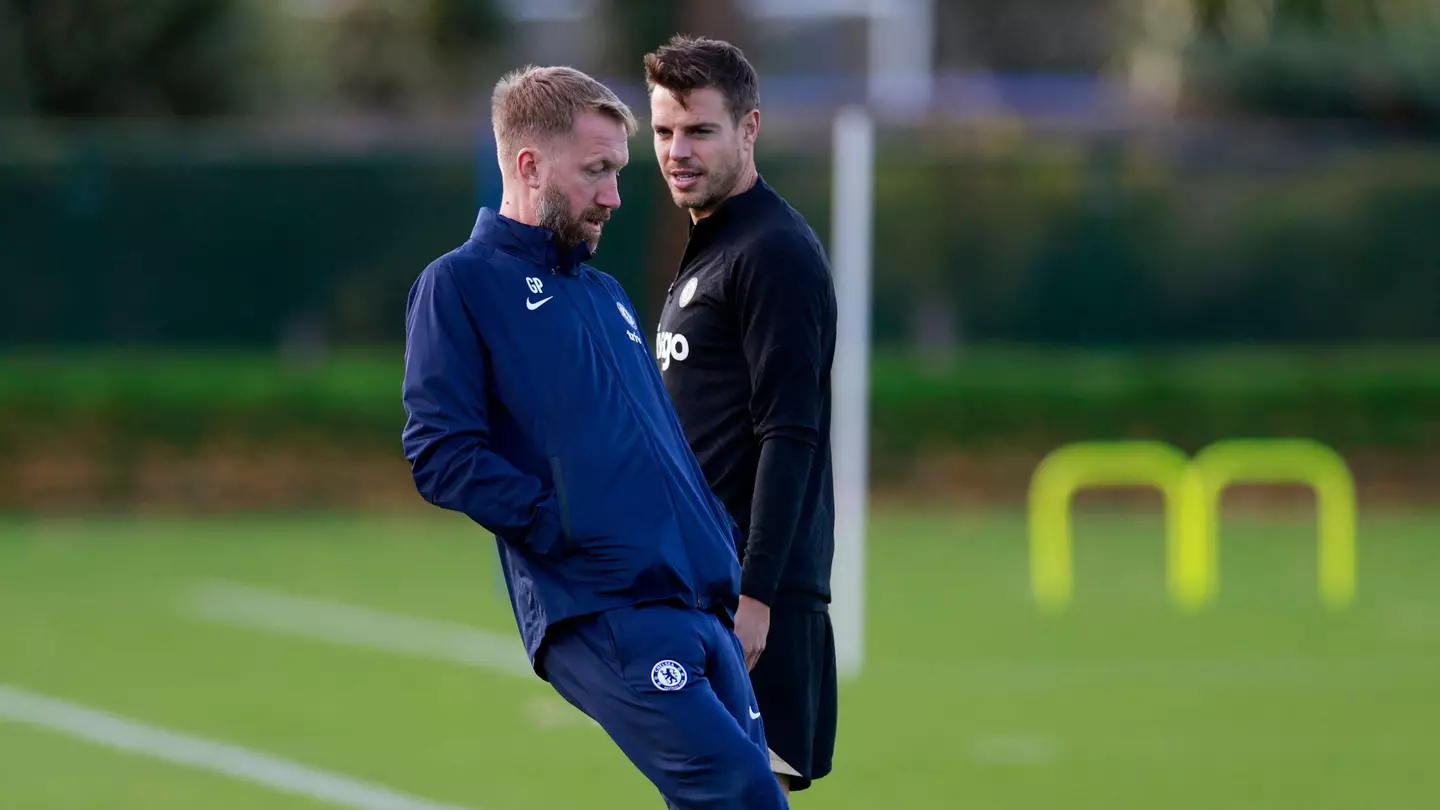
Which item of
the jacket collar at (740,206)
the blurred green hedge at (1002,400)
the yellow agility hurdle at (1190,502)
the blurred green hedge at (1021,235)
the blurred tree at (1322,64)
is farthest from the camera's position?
the blurred tree at (1322,64)

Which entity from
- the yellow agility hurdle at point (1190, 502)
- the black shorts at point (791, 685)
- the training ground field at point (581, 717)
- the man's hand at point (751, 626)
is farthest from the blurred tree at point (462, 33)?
the man's hand at point (751, 626)

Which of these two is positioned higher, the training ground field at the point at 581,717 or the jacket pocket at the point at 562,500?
the jacket pocket at the point at 562,500

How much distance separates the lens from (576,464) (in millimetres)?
4328

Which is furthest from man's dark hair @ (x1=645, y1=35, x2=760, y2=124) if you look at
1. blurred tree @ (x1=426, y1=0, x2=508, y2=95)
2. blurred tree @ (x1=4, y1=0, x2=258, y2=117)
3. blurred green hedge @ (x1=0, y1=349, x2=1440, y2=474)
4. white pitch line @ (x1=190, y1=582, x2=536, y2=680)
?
blurred tree @ (x1=426, y1=0, x2=508, y2=95)

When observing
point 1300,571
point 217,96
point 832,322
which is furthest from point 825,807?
Result: point 217,96

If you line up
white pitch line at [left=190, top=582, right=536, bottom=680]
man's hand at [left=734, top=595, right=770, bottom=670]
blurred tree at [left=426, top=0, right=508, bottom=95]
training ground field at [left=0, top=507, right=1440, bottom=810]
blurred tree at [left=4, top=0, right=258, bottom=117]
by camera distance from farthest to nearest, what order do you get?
1. blurred tree at [left=426, top=0, right=508, bottom=95]
2. blurred tree at [left=4, top=0, right=258, bottom=117]
3. white pitch line at [left=190, top=582, right=536, bottom=680]
4. training ground field at [left=0, top=507, right=1440, bottom=810]
5. man's hand at [left=734, top=595, right=770, bottom=670]

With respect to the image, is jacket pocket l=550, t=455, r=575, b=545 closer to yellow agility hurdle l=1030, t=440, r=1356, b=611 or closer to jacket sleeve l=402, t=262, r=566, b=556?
jacket sleeve l=402, t=262, r=566, b=556

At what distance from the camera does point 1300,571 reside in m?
15.9

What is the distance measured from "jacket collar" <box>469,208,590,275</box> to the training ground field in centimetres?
427

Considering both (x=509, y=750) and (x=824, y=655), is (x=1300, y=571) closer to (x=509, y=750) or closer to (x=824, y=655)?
(x=509, y=750)

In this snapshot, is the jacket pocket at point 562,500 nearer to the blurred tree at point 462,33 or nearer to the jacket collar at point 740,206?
the jacket collar at point 740,206

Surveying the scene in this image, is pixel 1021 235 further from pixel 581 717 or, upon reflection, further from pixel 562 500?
pixel 562 500

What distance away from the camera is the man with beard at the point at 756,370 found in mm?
4973

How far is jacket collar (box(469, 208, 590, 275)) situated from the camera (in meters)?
4.49
